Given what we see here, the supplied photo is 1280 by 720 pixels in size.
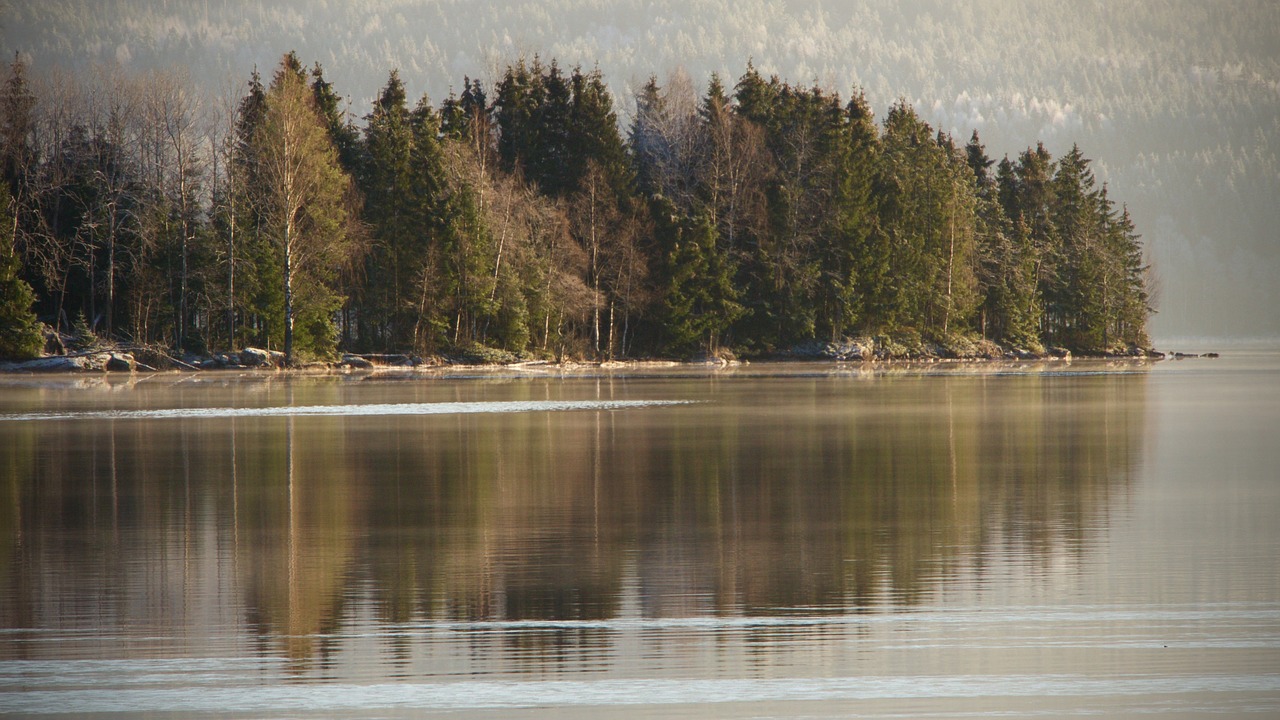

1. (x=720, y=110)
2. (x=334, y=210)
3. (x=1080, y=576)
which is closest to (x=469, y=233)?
(x=334, y=210)

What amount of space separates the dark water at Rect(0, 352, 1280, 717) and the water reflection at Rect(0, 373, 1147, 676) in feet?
0.17

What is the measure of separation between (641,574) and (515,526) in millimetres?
3034

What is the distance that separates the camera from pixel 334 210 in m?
67.7

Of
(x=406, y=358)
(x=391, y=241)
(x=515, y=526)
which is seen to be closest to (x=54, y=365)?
(x=406, y=358)

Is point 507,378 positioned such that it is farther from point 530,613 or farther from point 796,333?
point 530,613

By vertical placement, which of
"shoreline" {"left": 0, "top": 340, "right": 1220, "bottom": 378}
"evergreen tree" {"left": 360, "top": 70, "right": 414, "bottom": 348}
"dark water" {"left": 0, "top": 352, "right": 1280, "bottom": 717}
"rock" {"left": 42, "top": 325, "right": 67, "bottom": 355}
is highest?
"evergreen tree" {"left": 360, "top": 70, "right": 414, "bottom": 348}

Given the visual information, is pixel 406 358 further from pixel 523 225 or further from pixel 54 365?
pixel 54 365

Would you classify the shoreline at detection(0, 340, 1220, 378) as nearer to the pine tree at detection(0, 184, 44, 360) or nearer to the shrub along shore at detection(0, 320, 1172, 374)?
the shrub along shore at detection(0, 320, 1172, 374)

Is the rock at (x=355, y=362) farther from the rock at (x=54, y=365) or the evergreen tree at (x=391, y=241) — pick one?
the rock at (x=54, y=365)

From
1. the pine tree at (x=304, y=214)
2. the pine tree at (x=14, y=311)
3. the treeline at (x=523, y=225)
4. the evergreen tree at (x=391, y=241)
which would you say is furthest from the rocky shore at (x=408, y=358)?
the evergreen tree at (x=391, y=241)

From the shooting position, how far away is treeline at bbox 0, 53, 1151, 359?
217 ft

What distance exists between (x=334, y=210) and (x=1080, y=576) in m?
58.6

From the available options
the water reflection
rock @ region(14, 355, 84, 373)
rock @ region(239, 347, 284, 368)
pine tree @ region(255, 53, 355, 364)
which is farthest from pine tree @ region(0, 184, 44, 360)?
the water reflection

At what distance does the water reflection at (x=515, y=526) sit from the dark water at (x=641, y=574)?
53 millimetres
